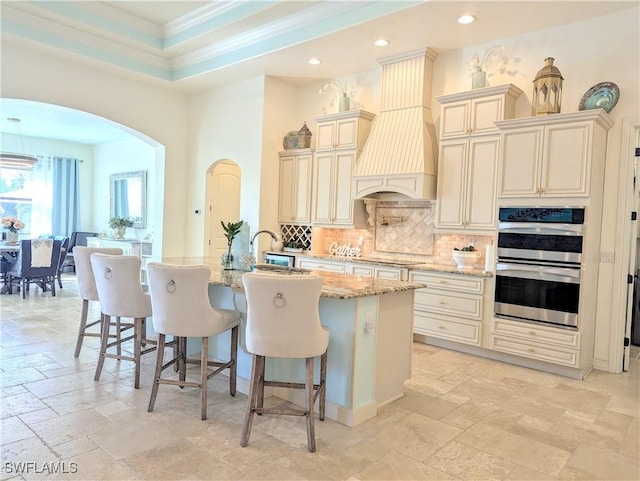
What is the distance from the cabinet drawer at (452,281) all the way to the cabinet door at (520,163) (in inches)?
37.0

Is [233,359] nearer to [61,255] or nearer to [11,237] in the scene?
[61,255]

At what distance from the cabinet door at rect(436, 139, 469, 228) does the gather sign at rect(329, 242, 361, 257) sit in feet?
4.58

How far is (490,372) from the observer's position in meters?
4.15

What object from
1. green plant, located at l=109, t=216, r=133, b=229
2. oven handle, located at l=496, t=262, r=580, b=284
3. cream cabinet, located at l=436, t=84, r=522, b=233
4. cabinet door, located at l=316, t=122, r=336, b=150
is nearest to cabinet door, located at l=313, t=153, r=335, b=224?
cabinet door, located at l=316, t=122, r=336, b=150

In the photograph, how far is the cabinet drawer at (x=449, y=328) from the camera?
458cm

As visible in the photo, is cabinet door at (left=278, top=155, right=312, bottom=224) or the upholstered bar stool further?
cabinet door at (left=278, top=155, right=312, bottom=224)

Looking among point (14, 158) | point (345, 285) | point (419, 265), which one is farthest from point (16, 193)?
point (345, 285)

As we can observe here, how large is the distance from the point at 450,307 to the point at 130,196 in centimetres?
782

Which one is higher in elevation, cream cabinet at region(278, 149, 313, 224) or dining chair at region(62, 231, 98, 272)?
cream cabinet at region(278, 149, 313, 224)

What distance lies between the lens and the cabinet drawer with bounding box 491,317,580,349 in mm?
3990

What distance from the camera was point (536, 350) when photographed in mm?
4191

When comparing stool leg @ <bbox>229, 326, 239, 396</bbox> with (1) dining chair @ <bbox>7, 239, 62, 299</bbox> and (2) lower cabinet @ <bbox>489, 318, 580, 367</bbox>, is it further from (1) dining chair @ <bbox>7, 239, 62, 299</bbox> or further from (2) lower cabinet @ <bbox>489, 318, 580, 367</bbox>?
(1) dining chair @ <bbox>7, 239, 62, 299</bbox>

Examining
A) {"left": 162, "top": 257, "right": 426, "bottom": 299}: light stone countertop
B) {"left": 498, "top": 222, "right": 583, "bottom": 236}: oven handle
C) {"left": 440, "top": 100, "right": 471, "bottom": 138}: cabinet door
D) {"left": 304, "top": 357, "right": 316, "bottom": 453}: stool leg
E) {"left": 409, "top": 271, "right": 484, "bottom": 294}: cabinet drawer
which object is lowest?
{"left": 304, "top": 357, "right": 316, "bottom": 453}: stool leg

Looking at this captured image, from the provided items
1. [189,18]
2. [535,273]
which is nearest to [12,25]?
[189,18]
